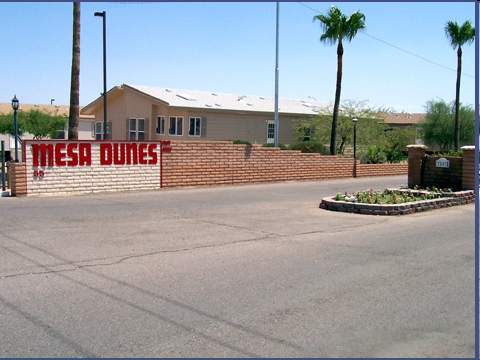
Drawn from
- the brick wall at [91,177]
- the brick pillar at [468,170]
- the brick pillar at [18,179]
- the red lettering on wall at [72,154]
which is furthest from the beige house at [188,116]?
the brick pillar at [468,170]

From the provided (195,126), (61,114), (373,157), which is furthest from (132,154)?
(61,114)

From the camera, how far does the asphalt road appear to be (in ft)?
17.3

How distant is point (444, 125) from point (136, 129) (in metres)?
26.8

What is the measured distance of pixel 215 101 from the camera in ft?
117

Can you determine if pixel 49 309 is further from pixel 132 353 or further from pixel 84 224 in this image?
pixel 84 224

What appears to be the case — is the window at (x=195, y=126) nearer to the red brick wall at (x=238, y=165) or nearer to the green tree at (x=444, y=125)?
the red brick wall at (x=238, y=165)

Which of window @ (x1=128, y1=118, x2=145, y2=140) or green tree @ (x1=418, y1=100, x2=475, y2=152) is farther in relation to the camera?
green tree @ (x1=418, y1=100, x2=475, y2=152)

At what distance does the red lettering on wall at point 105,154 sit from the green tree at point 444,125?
3557 cm

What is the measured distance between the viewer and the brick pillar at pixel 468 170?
1888cm

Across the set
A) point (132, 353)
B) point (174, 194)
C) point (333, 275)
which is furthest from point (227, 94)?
point (132, 353)

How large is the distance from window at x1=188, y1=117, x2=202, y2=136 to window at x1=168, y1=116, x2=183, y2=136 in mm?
579

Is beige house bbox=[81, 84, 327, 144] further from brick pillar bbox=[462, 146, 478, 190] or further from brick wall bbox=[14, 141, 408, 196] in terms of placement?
brick pillar bbox=[462, 146, 478, 190]

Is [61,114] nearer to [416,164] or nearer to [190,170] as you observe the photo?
[190,170]

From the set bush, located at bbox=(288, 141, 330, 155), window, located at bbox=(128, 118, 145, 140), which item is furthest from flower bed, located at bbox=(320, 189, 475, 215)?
window, located at bbox=(128, 118, 145, 140)
